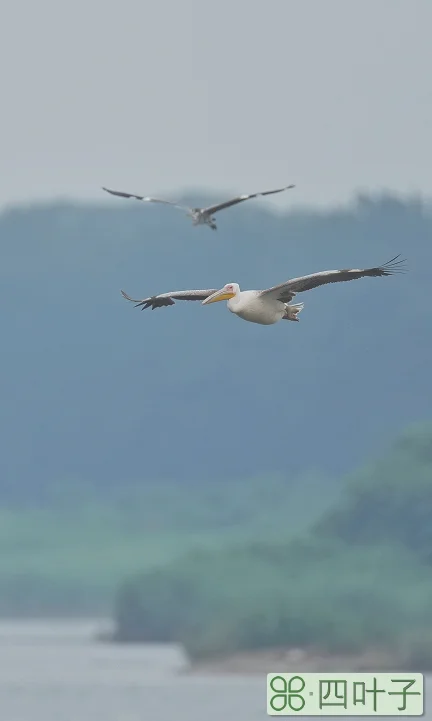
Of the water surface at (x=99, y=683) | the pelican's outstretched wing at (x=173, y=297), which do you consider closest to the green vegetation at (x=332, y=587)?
the water surface at (x=99, y=683)

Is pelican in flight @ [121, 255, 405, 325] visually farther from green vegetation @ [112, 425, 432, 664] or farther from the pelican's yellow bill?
green vegetation @ [112, 425, 432, 664]

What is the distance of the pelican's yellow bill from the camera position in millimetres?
37688

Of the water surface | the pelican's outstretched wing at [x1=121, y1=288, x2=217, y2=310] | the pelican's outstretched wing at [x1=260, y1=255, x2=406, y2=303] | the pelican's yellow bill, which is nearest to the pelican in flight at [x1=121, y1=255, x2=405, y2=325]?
the pelican's outstretched wing at [x1=260, y1=255, x2=406, y2=303]

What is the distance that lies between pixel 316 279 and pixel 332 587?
4786cm

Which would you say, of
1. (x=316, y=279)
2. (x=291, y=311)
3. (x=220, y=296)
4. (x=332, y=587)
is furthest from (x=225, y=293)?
(x=332, y=587)

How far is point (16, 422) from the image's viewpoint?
77938 mm

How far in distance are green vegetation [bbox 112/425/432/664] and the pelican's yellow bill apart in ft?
65.6

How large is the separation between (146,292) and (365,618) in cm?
1411

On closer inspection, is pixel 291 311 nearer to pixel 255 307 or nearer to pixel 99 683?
pixel 255 307

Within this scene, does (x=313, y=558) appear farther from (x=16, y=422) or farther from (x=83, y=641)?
(x=16, y=422)

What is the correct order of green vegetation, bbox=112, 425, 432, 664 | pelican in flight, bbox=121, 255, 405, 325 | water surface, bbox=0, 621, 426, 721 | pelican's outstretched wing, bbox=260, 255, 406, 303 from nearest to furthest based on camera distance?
pelican's outstretched wing, bbox=260, 255, 406, 303, pelican in flight, bbox=121, 255, 405, 325, water surface, bbox=0, 621, 426, 721, green vegetation, bbox=112, 425, 432, 664

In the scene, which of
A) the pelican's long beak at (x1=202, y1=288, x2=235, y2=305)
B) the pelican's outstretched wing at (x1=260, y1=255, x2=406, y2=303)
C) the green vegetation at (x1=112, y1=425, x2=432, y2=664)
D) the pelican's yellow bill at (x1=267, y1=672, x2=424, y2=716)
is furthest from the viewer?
the green vegetation at (x1=112, y1=425, x2=432, y2=664)

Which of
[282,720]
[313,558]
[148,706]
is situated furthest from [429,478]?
[148,706]

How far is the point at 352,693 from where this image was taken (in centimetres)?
4362
